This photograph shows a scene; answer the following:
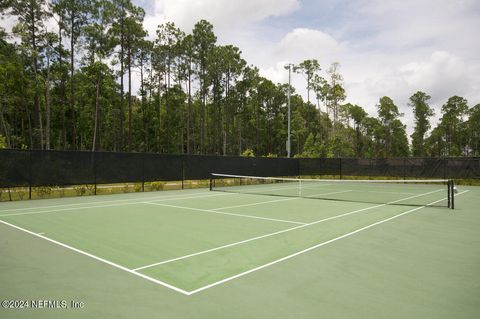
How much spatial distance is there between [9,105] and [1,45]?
21.0 feet

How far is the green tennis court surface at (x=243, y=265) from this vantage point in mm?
3500

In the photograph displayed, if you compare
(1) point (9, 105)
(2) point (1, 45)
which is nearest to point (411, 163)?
(2) point (1, 45)

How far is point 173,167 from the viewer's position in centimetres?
1800

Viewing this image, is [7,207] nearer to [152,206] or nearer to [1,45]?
[152,206]

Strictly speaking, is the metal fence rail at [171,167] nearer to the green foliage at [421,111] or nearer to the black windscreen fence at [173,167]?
the black windscreen fence at [173,167]

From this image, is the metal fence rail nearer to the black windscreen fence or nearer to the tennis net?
the black windscreen fence

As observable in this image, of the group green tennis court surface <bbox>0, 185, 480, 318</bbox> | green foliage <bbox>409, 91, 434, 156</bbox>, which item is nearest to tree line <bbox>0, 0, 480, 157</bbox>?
green foliage <bbox>409, 91, 434, 156</bbox>

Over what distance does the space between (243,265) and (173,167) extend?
13.6 metres

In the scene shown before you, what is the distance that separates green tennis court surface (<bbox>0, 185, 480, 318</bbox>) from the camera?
3.50m

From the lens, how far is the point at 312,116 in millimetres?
65375

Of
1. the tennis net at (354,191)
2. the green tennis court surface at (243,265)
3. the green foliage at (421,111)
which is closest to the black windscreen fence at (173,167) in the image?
the tennis net at (354,191)

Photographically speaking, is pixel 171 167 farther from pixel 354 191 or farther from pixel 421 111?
pixel 421 111

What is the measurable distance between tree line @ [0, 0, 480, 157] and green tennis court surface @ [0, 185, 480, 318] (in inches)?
559

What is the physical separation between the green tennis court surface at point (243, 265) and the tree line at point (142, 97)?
14188mm
